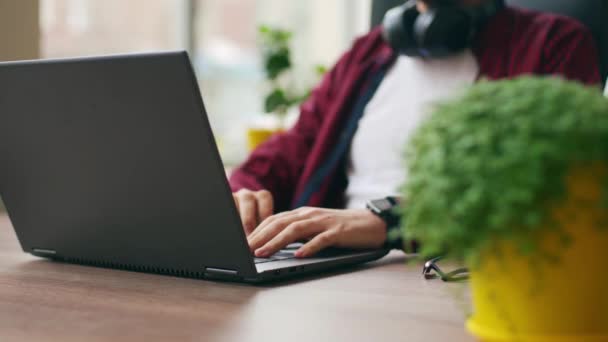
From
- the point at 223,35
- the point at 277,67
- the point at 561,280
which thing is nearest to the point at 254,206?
the point at 561,280

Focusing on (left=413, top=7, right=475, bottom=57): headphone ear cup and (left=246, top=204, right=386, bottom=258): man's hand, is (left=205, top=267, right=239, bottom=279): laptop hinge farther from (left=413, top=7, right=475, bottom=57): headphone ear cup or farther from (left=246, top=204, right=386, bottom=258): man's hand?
(left=413, top=7, right=475, bottom=57): headphone ear cup

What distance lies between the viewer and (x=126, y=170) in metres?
0.77

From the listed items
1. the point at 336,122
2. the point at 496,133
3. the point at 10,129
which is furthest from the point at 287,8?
the point at 496,133

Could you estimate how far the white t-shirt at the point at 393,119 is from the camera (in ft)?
4.80

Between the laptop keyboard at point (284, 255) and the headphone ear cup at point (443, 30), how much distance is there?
53 cm

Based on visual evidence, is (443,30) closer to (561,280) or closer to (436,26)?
(436,26)

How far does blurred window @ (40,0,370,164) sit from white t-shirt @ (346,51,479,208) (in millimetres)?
1226

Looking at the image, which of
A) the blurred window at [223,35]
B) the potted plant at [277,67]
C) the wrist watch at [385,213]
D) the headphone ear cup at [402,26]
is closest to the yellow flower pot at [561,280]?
the wrist watch at [385,213]

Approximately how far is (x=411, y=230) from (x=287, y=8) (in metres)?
2.73

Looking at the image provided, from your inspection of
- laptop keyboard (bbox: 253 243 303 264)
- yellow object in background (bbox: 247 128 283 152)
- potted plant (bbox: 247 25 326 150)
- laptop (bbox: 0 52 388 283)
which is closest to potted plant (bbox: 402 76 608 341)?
laptop (bbox: 0 52 388 283)

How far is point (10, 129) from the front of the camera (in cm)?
87

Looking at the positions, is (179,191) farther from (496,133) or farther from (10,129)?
(496,133)

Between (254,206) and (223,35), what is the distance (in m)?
1.95

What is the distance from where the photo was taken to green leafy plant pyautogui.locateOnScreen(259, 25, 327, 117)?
251cm
